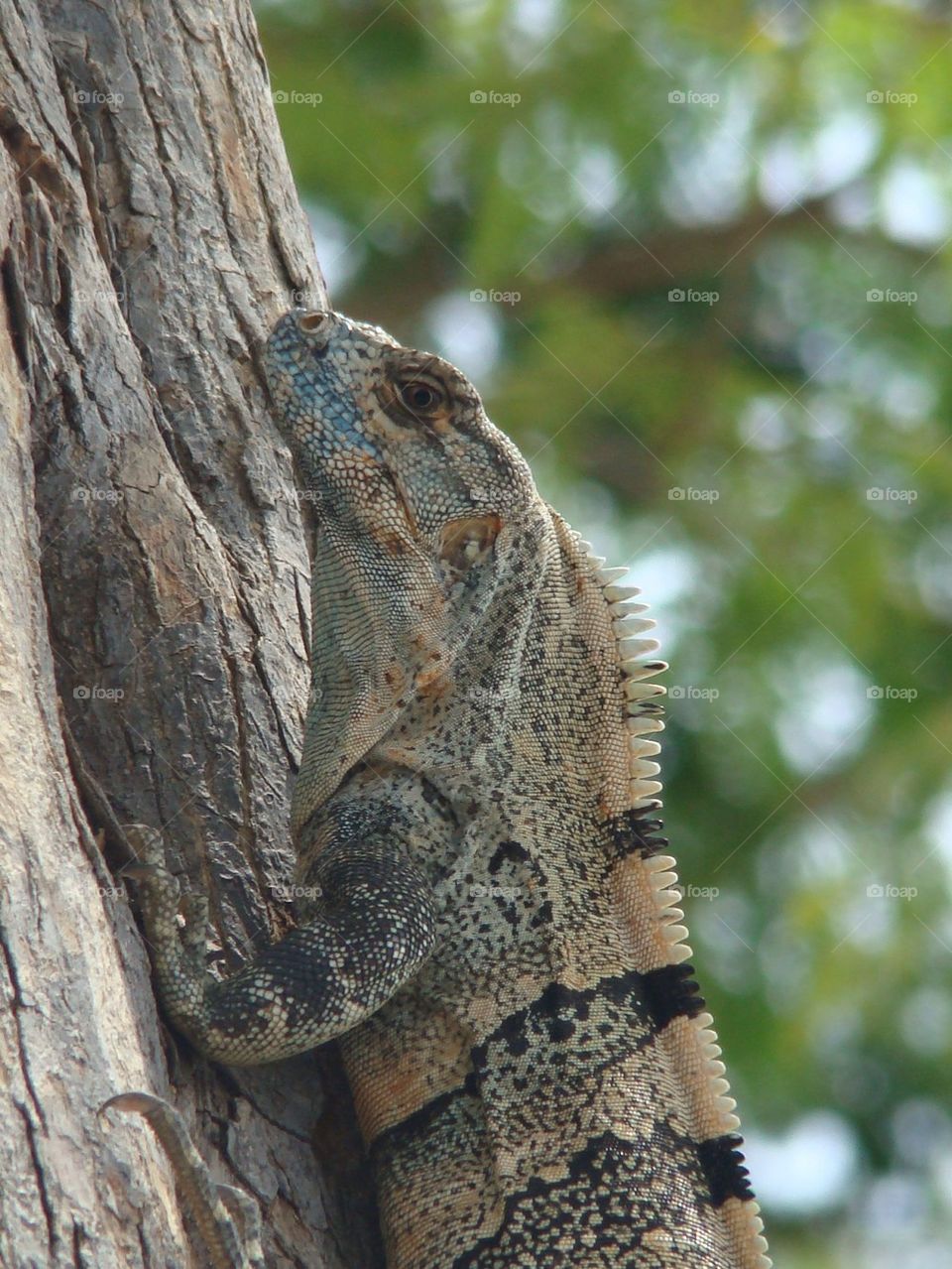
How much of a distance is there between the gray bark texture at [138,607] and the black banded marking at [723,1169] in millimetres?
1066

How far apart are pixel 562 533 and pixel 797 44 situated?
6580 millimetres

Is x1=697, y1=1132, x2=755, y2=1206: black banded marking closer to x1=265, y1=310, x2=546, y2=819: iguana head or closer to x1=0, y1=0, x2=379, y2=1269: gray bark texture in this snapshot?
x1=0, y1=0, x2=379, y2=1269: gray bark texture

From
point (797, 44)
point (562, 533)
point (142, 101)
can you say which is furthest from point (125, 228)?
point (797, 44)

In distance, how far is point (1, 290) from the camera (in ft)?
13.5

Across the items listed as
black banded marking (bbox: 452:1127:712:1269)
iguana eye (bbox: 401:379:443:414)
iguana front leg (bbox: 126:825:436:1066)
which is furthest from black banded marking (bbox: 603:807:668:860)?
iguana eye (bbox: 401:379:443:414)

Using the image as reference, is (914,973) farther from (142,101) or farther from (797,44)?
(142,101)

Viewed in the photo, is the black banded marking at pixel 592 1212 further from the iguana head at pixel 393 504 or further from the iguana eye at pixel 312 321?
the iguana eye at pixel 312 321

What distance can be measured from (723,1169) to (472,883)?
1195 mm

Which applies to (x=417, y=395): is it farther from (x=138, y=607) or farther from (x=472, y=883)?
(x=472, y=883)

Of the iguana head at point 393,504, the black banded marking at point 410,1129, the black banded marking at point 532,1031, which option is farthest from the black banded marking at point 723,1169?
the iguana head at point 393,504

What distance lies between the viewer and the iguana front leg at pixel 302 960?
3951 mm

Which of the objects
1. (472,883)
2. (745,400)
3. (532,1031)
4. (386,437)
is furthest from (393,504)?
(745,400)

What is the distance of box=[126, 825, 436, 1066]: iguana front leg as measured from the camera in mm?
3951

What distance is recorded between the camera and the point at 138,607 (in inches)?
178
